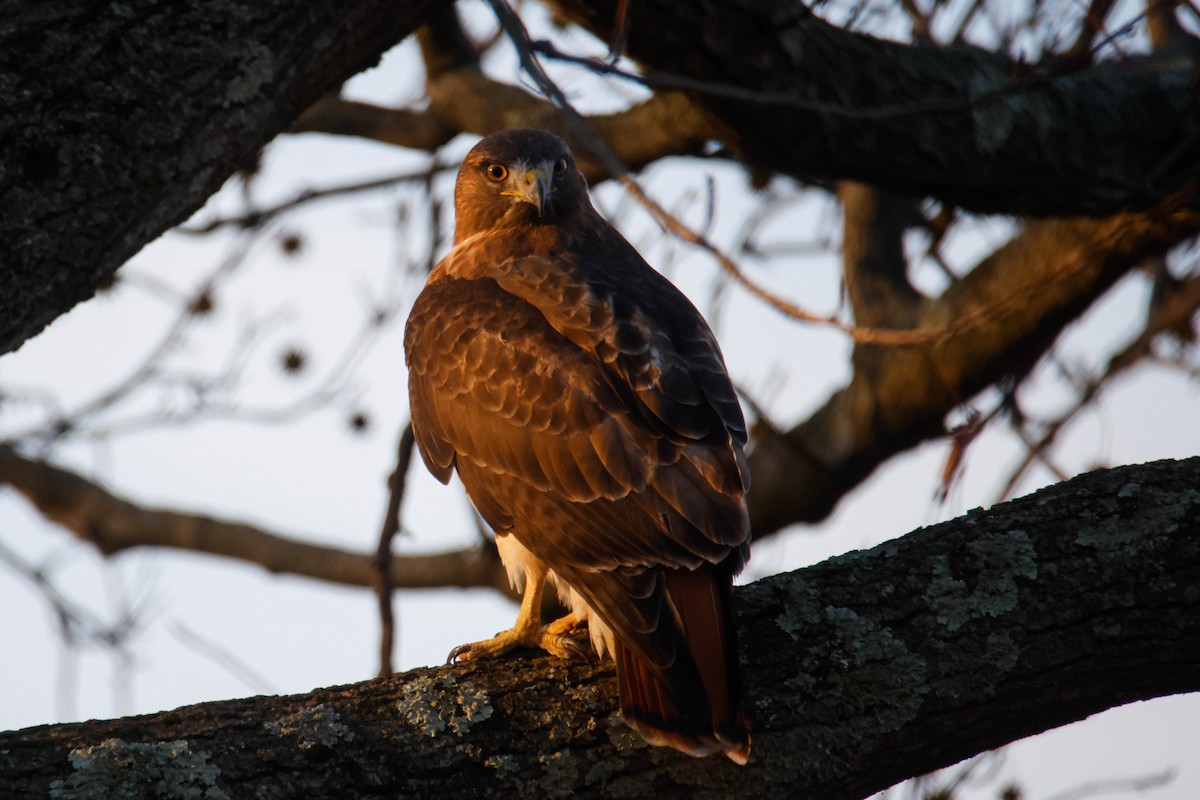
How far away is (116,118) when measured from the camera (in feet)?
11.3

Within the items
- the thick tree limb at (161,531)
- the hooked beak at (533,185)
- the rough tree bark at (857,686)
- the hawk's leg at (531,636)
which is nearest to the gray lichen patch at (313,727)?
the rough tree bark at (857,686)

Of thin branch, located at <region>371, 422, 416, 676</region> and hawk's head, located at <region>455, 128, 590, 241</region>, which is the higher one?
hawk's head, located at <region>455, 128, 590, 241</region>

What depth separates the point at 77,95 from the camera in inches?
134

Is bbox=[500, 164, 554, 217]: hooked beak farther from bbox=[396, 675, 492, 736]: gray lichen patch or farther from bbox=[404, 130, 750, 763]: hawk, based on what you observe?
bbox=[396, 675, 492, 736]: gray lichen patch

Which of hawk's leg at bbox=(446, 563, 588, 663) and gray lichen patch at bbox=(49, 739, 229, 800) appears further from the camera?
hawk's leg at bbox=(446, 563, 588, 663)

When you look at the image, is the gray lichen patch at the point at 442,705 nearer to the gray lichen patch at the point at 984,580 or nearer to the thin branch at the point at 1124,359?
the gray lichen patch at the point at 984,580

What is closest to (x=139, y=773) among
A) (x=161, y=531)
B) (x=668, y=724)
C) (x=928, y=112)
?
(x=668, y=724)

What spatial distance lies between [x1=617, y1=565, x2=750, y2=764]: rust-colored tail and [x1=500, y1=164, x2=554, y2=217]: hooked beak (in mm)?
1710

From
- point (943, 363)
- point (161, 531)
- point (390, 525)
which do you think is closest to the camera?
point (390, 525)

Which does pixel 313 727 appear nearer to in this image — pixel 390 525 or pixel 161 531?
pixel 390 525

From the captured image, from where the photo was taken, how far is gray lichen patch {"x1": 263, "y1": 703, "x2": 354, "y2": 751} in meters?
2.79

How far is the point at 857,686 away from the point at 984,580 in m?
0.40

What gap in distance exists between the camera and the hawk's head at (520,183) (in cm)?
464

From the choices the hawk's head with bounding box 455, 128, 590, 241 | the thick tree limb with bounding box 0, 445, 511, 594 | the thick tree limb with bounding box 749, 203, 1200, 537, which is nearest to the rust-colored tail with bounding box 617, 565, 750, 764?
the hawk's head with bounding box 455, 128, 590, 241
